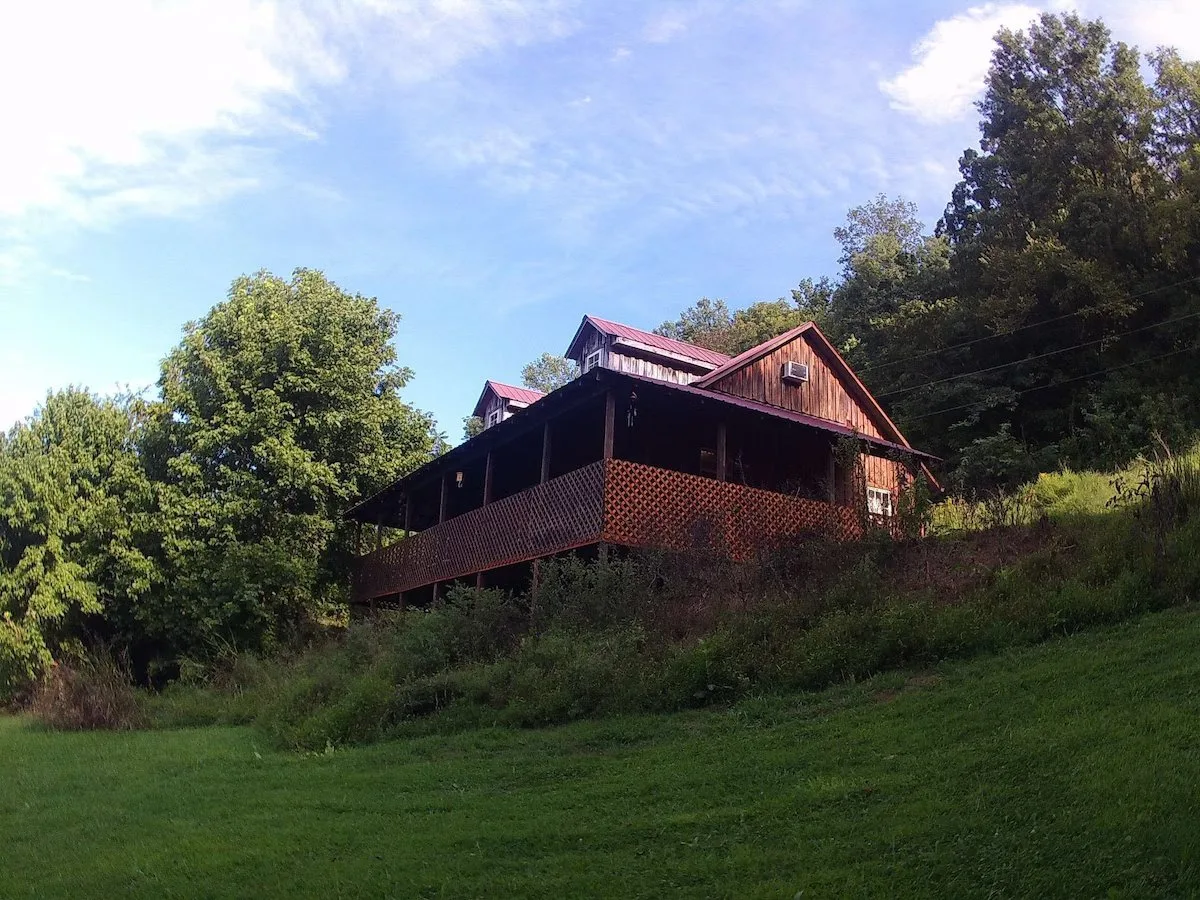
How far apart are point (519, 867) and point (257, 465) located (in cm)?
2089

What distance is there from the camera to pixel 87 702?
59.2ft

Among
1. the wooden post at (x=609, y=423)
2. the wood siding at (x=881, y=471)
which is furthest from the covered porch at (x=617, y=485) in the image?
the wood siding at (x=881, y=471)

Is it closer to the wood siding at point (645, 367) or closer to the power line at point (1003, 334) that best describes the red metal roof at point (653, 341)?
the wood siding at point (645, 367)

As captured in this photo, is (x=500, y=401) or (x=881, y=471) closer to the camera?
(x=881, y=471)

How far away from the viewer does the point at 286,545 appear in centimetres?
2588

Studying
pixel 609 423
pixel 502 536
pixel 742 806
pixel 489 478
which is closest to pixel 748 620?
pixel 742 806

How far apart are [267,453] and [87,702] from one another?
27.4ft

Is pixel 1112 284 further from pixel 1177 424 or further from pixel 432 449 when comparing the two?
pixel 432 449

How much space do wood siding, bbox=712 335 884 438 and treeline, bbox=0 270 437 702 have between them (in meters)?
10.7

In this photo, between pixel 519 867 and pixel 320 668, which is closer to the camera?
pixel 519 867

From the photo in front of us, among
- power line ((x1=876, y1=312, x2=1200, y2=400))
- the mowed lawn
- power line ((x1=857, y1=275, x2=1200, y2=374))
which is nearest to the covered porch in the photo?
the mowed lawn

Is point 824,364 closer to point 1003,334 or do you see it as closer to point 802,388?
point 802,388

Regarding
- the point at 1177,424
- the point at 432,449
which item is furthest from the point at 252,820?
the point at 1177,424

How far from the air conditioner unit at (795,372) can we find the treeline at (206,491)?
1140 centimetres
